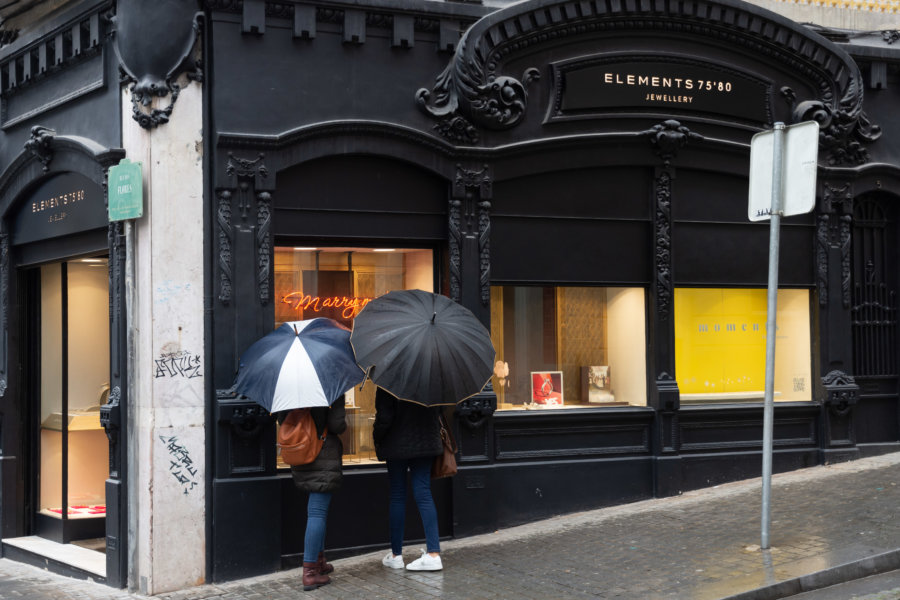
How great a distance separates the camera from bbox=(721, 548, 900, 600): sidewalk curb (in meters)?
6.93

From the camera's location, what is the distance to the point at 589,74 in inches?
398

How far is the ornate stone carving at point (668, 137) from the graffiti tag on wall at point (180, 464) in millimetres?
5342

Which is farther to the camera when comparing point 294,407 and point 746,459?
point 746,459

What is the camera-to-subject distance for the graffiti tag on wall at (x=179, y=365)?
8352 mm

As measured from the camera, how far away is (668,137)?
10.2 meters

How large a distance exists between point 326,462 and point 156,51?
367cm

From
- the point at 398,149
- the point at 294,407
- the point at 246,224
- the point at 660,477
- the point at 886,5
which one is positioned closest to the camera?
the point at 294,407

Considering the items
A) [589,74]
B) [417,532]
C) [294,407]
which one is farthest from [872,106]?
[294,407]

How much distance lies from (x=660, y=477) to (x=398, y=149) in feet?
13.4

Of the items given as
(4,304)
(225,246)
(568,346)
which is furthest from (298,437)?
(4,304)

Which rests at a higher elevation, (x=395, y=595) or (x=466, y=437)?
(x=466, y=437)

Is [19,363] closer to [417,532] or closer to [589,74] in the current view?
[417,532]

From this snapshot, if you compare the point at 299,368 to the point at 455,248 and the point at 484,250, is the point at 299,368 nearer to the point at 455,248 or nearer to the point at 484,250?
the point at 455,248

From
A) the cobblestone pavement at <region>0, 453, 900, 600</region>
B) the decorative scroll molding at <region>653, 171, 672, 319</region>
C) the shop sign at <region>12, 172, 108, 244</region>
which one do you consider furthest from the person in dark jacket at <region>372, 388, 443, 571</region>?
the shop sign at <region>12, 172, 108, 244</region>
